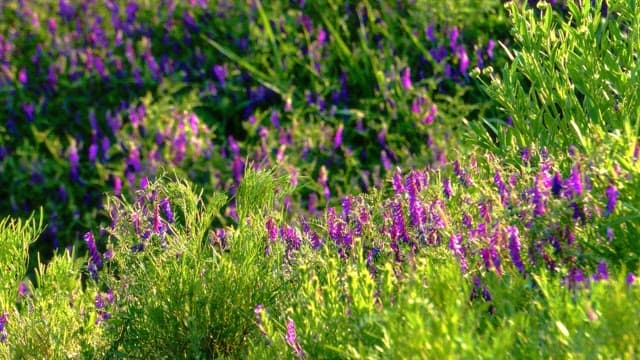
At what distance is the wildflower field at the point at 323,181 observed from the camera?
96.4 inches

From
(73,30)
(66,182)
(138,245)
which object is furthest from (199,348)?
(73,30)

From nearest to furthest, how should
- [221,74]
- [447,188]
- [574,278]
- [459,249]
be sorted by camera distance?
1. [574,278]
2. [459,249]
3. [447,188]
4. [221,74]

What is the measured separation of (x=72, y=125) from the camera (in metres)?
5.99

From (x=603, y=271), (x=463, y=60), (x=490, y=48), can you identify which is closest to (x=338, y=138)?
(x=463, y=60)

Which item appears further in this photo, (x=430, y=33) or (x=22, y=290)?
(x=430, y=33)

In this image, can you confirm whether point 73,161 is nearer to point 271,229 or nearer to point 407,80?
point 407,80

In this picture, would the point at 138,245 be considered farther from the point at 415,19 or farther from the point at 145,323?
the point at 415,19

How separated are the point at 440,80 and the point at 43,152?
207 centimetres

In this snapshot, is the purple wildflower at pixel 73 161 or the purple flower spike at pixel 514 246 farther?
the purple wildflower at pixel 73 161

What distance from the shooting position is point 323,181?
494 cm

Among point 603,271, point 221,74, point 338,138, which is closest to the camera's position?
point 603,271

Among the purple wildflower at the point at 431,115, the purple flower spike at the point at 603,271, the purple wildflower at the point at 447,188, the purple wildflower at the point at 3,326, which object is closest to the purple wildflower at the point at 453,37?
the purple wildflower at the point at 431,115

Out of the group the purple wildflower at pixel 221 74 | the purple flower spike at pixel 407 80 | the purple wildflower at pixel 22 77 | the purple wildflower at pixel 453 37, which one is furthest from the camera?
the purple wildflower at pixel 22 77

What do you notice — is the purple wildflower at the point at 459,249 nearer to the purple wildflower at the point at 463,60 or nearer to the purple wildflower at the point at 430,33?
the purple wildflower at the point at 463,60
